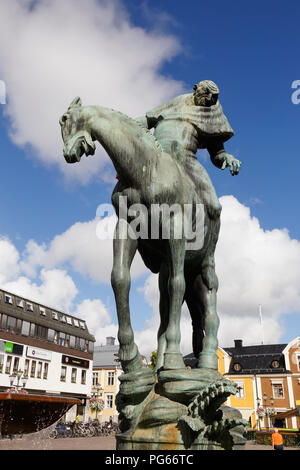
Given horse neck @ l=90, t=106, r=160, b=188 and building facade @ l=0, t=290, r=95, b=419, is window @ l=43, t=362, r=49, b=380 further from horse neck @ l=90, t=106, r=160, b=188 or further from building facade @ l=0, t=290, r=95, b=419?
horse neck @ l=90, t=106, r=160, b=188

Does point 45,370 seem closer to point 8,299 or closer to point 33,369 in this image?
point 33,369

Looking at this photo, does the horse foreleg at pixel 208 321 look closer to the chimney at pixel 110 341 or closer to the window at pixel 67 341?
the window at pixel 67 341

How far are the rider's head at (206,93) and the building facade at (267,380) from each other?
42.4 meters

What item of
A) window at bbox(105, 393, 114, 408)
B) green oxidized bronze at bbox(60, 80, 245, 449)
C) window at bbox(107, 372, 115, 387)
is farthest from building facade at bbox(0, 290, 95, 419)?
green oxidized bronze at bbox(60, 80, 245, 449)

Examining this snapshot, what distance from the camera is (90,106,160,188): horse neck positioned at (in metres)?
3.74

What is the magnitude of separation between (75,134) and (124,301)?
61.2 inches

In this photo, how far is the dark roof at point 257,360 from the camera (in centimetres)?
4588

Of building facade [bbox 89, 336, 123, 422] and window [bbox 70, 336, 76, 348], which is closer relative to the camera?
window [bbox 70, 336, 76, 348]

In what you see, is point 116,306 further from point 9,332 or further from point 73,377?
point 73,377

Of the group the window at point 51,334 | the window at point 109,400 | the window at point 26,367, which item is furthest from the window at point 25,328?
the window at point 109,400

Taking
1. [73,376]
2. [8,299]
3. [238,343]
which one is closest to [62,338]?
[73,376]

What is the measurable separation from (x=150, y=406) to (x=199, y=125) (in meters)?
2.82
